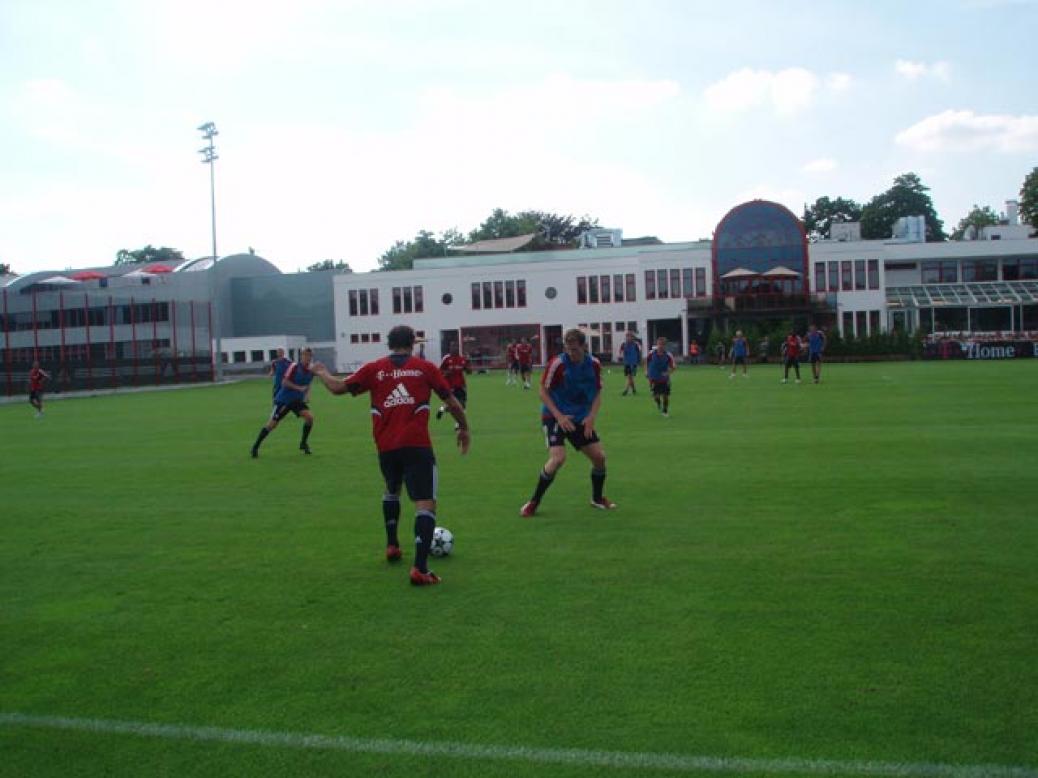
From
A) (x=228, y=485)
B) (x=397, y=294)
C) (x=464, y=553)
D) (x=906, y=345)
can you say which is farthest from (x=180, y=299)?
(x=464, y=553)

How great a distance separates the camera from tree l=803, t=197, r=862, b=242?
10938 cm

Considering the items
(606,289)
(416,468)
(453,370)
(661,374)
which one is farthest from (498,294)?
(416,468)

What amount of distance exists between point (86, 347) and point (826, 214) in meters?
87.0

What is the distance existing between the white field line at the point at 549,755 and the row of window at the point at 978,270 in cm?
7563

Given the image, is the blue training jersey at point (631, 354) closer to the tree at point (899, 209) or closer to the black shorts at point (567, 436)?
the black shorts at point (567, 436)

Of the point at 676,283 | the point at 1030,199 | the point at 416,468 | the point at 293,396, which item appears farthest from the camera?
the point at 1030,199

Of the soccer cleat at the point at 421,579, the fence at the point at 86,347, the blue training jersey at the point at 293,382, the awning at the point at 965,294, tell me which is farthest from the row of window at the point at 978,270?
the soccer cleat at the point at 421,579

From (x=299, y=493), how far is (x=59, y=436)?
40.1 feet

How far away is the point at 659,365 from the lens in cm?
2128

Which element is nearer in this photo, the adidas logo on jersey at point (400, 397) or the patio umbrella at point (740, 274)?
the adidas logo on jersey at point (400, 397)

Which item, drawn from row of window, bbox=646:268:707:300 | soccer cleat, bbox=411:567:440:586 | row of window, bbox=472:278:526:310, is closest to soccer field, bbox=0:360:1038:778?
soccer cleat, bbox=411:567:440:586

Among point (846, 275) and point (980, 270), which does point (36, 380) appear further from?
point (980, 270)

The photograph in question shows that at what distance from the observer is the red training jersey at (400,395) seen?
7.19m

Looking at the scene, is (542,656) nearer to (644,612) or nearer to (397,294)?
(644,612)
